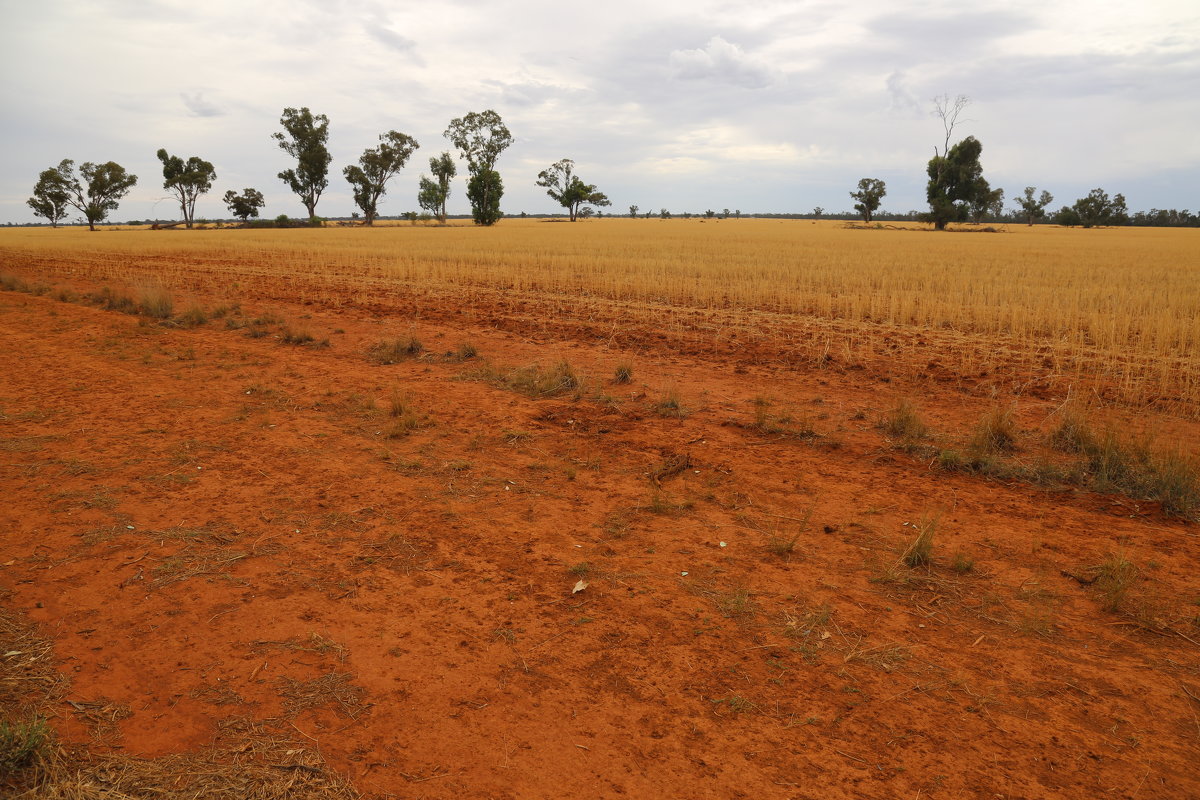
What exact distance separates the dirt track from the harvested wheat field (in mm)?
21

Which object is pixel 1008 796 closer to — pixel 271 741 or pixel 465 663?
pixel 465 663

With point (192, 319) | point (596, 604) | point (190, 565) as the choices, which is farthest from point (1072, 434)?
point (192, 319)

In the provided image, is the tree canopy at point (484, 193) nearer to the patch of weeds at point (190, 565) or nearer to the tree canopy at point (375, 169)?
the tree canopy at point (375, 169)

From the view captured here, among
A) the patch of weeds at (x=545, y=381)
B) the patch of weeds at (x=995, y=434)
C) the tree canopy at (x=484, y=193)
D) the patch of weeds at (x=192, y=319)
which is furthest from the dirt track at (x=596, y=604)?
the tree canopy at (x=484, y=193)

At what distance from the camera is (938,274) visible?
19.3m

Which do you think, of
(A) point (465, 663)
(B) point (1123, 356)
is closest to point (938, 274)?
(B) point (1123, 356)

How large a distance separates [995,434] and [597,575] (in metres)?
4.45

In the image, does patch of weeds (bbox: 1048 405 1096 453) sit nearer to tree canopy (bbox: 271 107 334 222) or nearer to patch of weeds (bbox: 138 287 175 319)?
patch of weeds (bbox: 138 287 175 319)

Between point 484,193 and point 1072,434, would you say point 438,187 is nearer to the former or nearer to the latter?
point 484,193

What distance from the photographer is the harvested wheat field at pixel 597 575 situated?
264 centimetres

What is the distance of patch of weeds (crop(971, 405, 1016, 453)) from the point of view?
600cm

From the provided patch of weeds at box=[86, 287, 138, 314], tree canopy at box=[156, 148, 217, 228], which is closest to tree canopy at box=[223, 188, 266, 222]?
tree canopy at box=[156, 148, 217, 228]

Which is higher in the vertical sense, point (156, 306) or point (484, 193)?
point (484, 193)

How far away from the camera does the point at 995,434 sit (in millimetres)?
6141
